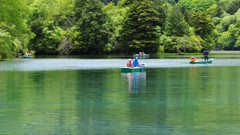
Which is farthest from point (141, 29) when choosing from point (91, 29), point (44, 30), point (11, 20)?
point (11, 20)

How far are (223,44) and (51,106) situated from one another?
136 m

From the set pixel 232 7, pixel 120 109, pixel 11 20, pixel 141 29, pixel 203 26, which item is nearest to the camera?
pixel 120 109

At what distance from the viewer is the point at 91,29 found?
334 feet

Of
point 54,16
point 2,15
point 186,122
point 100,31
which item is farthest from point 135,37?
point 186,122

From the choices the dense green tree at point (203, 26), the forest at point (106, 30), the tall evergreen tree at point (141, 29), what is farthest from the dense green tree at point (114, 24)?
the dense green tree at point (203, 26)

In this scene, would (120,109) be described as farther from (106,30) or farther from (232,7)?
(232,7)

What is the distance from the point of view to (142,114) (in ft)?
63.9

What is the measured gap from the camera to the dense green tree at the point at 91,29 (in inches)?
3986

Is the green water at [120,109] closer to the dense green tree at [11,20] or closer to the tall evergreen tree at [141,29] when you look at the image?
the dense green tree at [11,20]

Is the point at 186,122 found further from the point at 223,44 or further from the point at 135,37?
the point at 223,44

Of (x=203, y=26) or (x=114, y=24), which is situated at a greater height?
(x=114, y=24)

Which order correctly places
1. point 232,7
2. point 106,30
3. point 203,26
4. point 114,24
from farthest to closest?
point 232,7
point 203,26
point 114,24
point 106,30

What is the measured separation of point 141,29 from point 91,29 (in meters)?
9.96

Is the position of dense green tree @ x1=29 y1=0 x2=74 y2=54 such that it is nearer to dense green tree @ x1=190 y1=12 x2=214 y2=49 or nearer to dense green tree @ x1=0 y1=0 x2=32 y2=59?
dense green tree @ x1=0 y1=0 x2=32 y2=59
